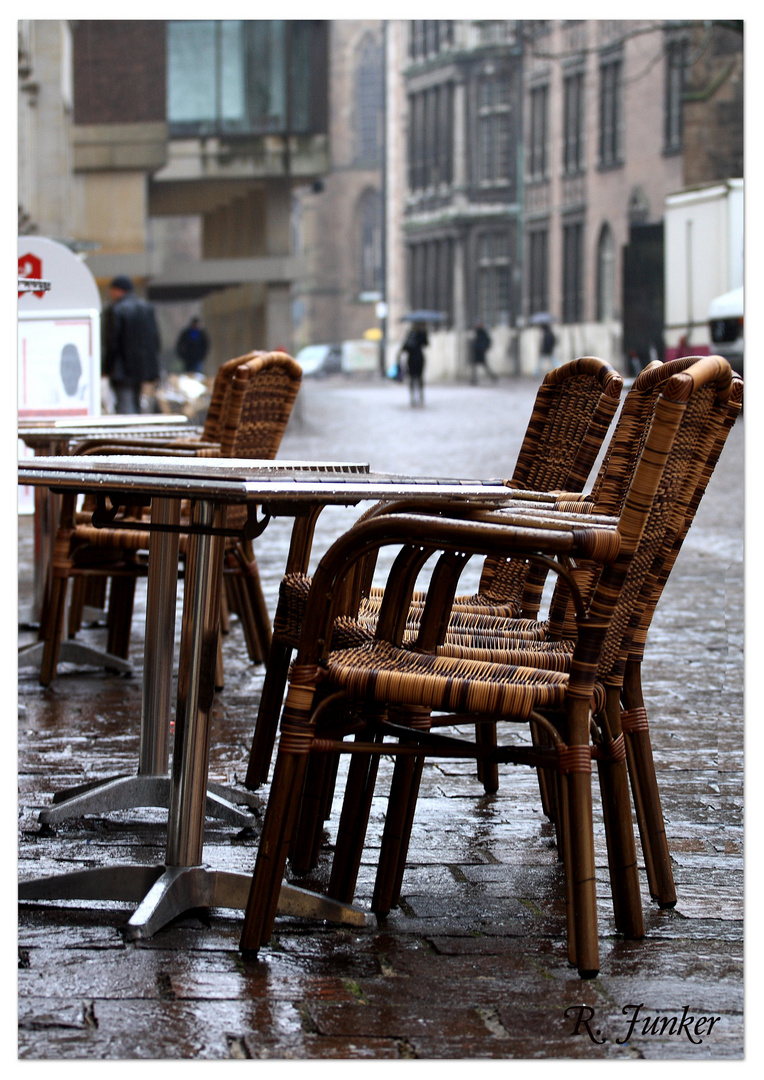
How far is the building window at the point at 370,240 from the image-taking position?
69.6 metres

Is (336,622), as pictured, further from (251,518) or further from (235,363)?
(235,363)

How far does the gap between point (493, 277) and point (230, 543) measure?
47.2 metres

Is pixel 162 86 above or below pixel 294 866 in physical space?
above

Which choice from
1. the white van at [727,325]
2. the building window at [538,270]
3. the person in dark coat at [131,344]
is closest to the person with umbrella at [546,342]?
the building window at [538,270]

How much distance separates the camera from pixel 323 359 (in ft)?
184

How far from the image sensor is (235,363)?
15.8 ft

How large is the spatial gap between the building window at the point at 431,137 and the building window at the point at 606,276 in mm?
10520

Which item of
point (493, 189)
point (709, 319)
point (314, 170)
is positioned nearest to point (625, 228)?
point (493, 189)

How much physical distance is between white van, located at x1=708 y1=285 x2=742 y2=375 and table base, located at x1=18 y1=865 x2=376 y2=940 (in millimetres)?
20709

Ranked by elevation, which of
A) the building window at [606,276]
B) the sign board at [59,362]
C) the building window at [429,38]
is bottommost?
the sign board at [59,362]

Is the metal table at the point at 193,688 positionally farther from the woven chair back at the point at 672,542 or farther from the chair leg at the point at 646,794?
the chair leg at the point at 646,794

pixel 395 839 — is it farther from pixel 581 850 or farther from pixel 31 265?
pixel 31 265

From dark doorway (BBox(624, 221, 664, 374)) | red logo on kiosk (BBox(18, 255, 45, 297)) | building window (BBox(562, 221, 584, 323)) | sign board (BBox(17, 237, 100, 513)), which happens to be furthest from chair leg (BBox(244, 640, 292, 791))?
building window (BBox(562, 221, 584, 323))

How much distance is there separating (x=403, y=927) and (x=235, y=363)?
7.64 ft
